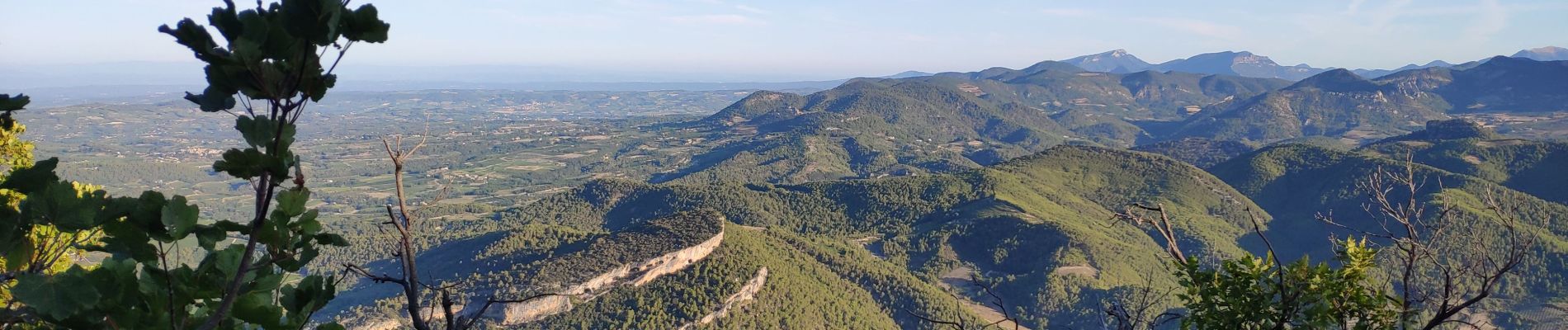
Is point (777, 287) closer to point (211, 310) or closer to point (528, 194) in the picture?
point (211, 310)

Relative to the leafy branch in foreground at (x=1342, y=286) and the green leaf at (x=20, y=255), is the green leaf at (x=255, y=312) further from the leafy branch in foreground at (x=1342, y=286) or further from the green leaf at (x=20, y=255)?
the leafy branch in foreground at (x=1342, y=286)

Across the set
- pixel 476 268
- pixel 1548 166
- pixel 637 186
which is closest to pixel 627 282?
pixel 476 268

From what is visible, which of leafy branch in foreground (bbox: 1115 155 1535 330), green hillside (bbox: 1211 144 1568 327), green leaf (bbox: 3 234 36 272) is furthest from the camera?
green hillside (bbox: 1211 144 1568 327)

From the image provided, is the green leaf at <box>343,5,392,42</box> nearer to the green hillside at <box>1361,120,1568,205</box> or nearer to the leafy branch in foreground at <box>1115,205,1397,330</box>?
the leafy branch in foreground at <box>1115,205,1397,330</box>

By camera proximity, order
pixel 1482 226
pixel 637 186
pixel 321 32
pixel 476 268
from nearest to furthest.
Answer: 1. pixel 321 32
2. pixel 476 268
3. pixel 1482 226
4. pixel 637 186

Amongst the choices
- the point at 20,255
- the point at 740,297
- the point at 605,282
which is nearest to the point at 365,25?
the point at 20,255

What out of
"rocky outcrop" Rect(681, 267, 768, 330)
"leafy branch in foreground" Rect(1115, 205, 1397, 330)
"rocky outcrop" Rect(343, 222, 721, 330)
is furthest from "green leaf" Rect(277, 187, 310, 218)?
"rocky outcrop" Rect(343, 222, 721, 330)

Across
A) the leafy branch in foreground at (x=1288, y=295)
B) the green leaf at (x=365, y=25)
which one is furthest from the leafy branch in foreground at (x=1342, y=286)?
the green leaf at (x=365, y=25)

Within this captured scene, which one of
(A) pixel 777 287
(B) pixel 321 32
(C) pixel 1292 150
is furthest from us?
(C) pixel 1292 150
